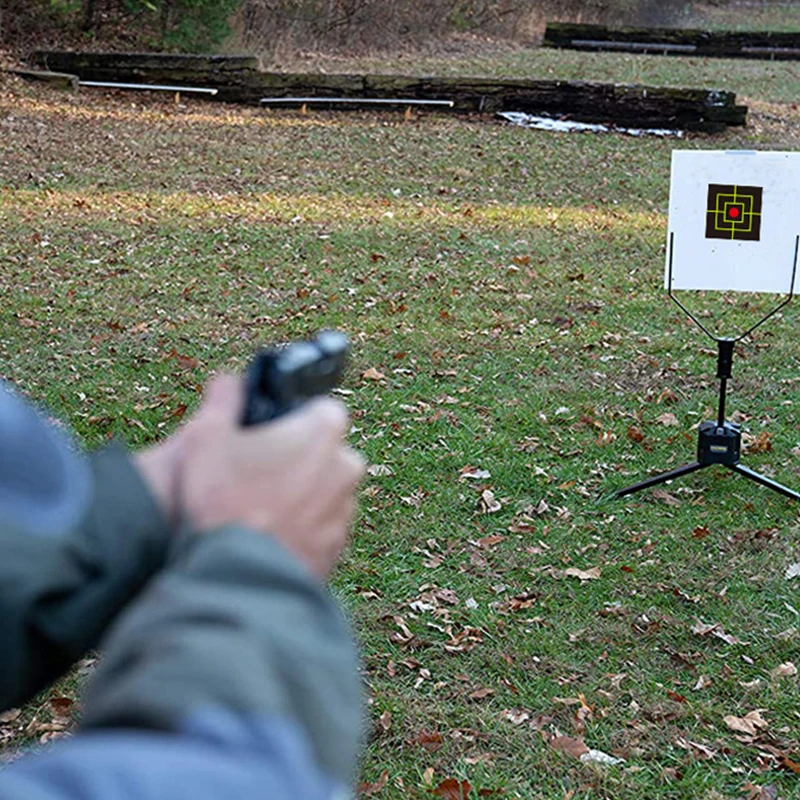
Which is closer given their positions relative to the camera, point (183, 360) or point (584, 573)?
point (584, 573)

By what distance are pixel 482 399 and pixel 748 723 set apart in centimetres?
316

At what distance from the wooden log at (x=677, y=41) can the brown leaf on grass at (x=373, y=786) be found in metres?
26.0

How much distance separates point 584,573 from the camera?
4.98 m

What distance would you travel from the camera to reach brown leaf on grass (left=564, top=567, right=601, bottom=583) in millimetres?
4941

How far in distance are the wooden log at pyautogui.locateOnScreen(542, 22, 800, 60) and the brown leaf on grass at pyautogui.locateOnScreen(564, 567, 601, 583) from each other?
24525 mm

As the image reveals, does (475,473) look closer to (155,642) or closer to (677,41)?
(155,642)

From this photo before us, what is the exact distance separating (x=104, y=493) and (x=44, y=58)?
1766 centimetres

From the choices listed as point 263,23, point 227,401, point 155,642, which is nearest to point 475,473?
point 227,401

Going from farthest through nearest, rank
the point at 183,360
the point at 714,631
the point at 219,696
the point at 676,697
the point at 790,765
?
the point at 183,360 → the point at 714,631 → the point at 676,697 → the point at 790,765 → the point at 219,696

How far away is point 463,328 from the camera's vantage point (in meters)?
8.19

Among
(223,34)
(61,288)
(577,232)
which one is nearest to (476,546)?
(61,288)

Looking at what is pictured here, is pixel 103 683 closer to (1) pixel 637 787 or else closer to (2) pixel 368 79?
(1) pixel 637 787

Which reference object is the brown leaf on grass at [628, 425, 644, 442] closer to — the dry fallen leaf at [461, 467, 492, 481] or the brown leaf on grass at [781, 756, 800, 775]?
the dry fallen leaf at [461, 467, 492, 481]

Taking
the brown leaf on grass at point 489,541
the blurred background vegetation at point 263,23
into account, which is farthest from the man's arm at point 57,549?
the blurred background vegetation at point 263,23
